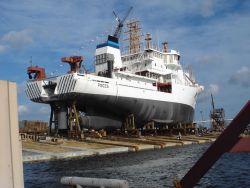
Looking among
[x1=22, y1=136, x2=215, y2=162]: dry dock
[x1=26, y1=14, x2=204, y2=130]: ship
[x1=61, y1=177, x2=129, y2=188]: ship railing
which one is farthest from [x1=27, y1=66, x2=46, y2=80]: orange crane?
[x1=61, y1=177, x2=129, y2=188]: ship railing

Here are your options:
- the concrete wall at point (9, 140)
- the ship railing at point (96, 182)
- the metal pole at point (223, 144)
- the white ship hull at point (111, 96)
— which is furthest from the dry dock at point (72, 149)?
the metal pole at point (223, 144)

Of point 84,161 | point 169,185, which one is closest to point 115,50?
point 84,161

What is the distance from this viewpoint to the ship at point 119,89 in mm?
46000

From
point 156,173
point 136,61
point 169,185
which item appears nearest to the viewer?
point 169,185

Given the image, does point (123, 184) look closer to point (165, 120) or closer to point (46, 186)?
point (46, 186)

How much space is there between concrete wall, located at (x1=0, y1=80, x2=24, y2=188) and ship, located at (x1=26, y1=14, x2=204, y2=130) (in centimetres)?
3969

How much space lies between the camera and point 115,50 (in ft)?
188

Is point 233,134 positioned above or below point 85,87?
below

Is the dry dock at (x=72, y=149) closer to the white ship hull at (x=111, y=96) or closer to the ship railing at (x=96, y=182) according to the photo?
the white ship hull at (x=111, y=96)

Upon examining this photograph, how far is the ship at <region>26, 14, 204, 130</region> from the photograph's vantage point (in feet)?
151

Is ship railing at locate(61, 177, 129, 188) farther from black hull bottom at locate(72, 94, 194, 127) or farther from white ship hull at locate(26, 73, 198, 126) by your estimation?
black hull bottom at locate(72, 94, 194, 127)

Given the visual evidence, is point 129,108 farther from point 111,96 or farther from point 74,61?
point 74,61

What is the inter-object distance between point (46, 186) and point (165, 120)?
132ft

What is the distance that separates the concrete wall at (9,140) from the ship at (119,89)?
39.7 metres
